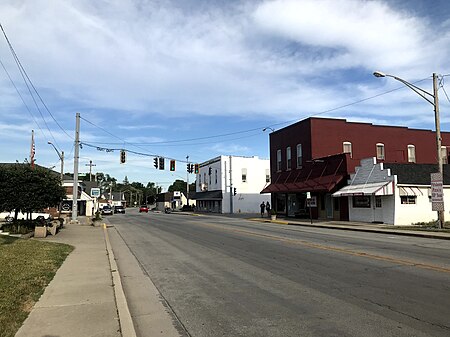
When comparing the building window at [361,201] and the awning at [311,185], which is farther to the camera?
the awning at [311,185]

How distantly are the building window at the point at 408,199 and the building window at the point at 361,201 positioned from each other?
272 cm

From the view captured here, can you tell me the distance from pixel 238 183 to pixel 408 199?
40.5 metres

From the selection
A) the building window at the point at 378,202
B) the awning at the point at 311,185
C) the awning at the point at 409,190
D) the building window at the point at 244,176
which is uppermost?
the building window at the point at 244,176

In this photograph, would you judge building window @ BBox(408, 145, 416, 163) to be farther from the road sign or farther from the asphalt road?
the asphalt road

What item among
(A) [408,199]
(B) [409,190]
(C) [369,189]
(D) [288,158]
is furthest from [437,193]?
(D) [288,158]

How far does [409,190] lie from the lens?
93.1ft

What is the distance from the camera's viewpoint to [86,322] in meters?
6.06

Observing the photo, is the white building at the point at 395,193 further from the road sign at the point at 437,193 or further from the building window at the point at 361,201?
the road sign at the point at 437,193

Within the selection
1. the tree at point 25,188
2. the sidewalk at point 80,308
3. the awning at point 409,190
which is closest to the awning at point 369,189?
the awning at point 409,190

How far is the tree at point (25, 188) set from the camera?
23.1m

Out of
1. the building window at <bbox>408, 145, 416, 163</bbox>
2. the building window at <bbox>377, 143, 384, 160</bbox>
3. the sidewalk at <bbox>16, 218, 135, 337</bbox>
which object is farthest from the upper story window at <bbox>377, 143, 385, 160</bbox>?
the sidewalk at <bbox>16, 218, 135, 337</bbox>

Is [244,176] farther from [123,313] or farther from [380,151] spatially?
[123,313]

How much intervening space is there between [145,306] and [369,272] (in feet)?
18.3

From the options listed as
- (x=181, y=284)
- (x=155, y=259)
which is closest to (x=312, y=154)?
(x=155, y=259)
